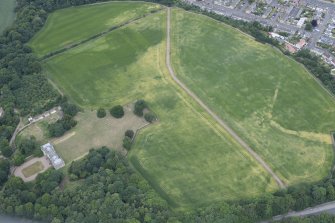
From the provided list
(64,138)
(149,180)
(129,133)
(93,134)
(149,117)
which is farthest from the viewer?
(149,117)

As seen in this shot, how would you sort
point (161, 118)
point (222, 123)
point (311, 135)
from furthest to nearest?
point (161, 118)
point (222, 123)
point (311, 135)

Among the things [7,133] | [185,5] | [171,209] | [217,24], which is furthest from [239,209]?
[185,5]

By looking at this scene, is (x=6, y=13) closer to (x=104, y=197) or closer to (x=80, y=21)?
(x=80, y=21)

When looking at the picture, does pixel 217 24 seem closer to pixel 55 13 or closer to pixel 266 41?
pixel 266 41

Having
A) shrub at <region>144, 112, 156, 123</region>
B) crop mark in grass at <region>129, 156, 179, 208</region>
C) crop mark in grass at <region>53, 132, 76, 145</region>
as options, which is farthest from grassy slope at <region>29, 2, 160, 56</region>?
crop mark in grass at <region>129, 156, 179, 208</region>

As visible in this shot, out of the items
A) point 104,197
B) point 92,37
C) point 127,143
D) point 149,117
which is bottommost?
point 104,197

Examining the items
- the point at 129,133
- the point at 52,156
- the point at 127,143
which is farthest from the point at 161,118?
the point at 52,156
